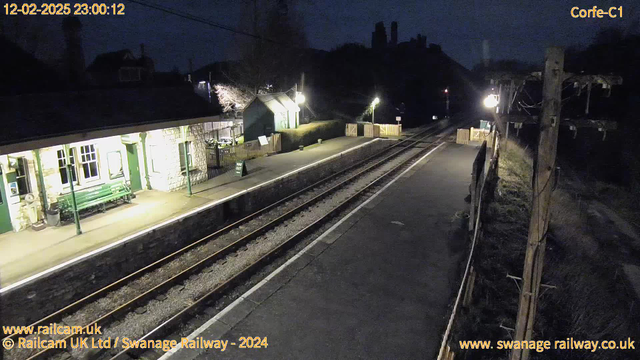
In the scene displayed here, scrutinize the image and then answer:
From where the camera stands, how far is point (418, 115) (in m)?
58.1

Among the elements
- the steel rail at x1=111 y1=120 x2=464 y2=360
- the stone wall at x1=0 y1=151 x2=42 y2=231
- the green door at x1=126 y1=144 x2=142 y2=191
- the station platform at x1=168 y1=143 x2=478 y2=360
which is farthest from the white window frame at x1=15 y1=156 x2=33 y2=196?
the station platform at x1=168 y1=143 x2=478 y2=360

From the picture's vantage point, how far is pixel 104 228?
37.7ft

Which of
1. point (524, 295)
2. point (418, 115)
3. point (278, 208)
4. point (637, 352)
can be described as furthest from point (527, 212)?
point (418, 115)

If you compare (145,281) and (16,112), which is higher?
(16,112)

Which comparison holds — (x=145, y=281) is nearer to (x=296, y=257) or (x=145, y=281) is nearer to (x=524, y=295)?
(x=296, y=257)

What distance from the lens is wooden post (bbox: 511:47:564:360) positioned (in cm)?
486

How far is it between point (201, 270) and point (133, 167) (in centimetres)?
679

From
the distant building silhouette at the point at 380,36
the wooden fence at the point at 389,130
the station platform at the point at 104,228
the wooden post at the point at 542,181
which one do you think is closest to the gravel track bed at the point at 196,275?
the station platform at the point at 104,228

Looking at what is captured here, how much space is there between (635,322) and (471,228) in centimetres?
460

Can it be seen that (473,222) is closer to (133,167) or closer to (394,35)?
(133,167)

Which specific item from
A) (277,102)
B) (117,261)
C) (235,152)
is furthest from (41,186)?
(277,102)

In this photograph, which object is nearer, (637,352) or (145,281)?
(637,352)

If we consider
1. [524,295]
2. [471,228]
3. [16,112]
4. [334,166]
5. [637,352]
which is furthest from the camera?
[334,166]

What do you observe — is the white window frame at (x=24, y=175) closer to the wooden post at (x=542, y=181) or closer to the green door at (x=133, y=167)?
the green door at (x=133, y=167)
